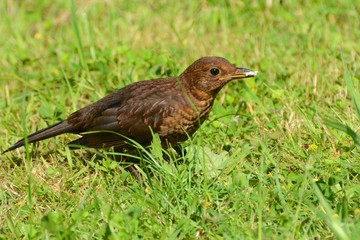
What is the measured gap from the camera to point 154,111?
221 inches

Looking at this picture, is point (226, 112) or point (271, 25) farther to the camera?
point (271, 25)

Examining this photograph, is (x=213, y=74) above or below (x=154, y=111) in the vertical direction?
above

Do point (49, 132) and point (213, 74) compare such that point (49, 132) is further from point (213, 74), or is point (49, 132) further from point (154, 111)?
point (213, 74)

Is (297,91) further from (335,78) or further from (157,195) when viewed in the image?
(157,195)

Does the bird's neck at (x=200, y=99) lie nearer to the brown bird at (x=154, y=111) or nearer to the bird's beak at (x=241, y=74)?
the brown bird at (x=154, y=111)

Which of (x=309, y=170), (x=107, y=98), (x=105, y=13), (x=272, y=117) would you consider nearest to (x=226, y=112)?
(x=272, y=117)

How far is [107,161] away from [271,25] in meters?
3.19

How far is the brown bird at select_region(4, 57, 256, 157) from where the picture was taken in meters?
5.60

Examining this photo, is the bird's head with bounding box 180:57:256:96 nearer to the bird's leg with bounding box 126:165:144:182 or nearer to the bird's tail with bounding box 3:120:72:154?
the bird's leg with bounding box 126:165:144:182

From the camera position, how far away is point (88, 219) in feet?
15.6

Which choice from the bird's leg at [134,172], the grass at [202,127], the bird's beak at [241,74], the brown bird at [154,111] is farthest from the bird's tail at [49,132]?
the bird's beak at [241,74]

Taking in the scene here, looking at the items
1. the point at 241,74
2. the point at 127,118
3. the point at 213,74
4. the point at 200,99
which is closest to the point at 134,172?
the point at 127,118

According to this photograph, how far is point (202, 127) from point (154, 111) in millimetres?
583

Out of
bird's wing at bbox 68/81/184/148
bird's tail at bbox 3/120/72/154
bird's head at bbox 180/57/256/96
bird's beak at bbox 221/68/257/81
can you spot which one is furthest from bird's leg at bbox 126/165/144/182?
bird's beak at bbox 221/68/257/81
